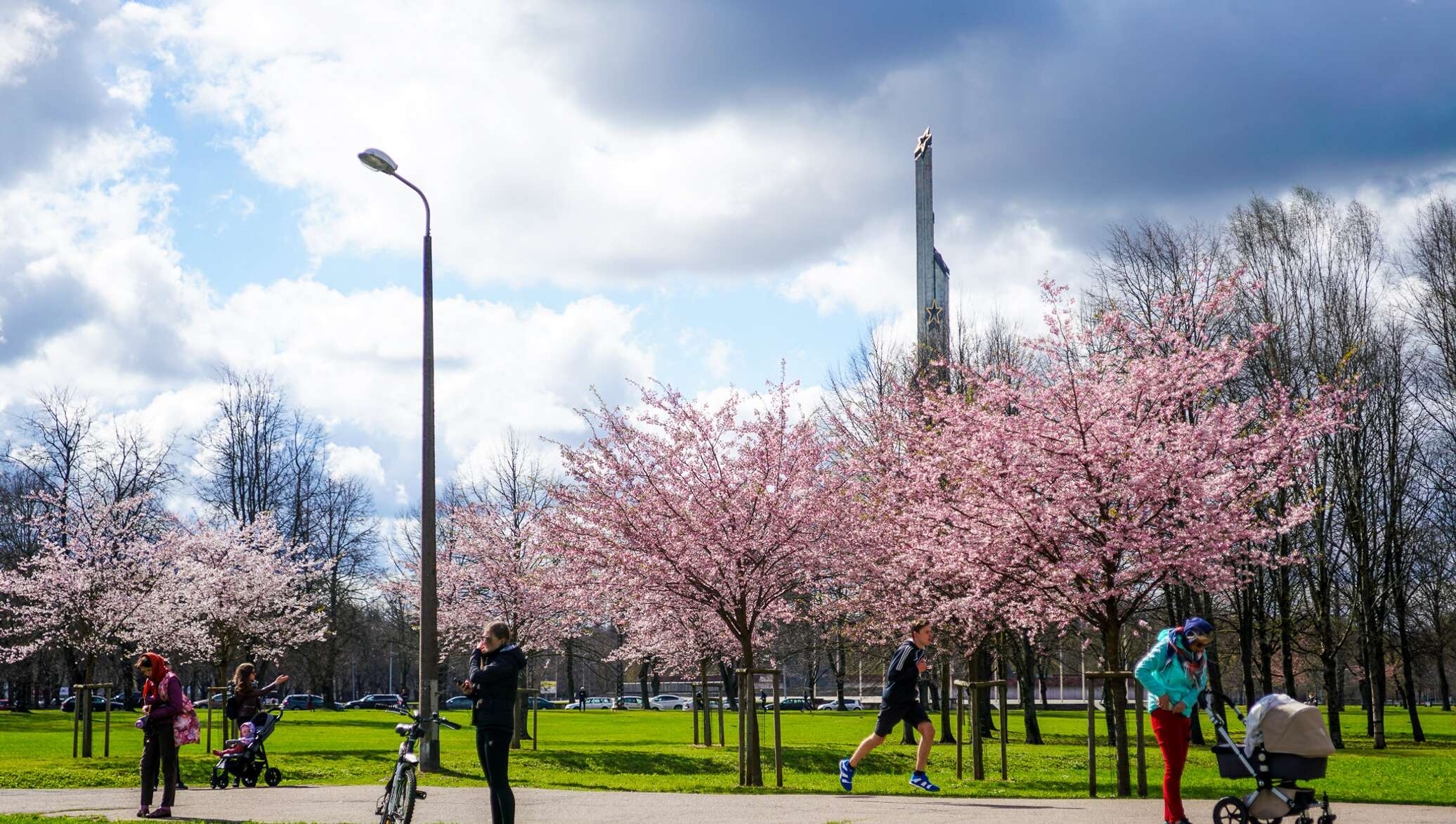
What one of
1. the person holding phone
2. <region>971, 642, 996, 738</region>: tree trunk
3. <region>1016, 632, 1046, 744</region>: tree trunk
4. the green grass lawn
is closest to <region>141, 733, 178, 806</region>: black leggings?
the green grass lawn

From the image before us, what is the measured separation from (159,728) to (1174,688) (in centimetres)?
933

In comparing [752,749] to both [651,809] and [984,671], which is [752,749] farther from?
[984,671]

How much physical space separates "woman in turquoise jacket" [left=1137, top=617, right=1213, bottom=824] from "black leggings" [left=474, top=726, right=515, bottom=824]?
4.82 m

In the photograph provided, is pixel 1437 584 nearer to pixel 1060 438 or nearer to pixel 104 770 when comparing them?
pixel 1060 438

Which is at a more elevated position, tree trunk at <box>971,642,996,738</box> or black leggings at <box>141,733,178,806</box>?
black leggings at <box>141,733,178,806</box>

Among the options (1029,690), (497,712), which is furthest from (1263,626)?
(497,712)

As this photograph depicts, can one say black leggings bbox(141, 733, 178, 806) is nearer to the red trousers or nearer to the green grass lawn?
the green grass lawn

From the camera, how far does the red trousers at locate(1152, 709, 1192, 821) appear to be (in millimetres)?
9328

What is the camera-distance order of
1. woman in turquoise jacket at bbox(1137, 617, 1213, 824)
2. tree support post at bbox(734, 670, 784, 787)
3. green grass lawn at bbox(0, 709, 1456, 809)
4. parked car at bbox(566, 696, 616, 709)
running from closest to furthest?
woman in turquoise jacket at bbox(1137, 617, 1213, 824)
tree support post at bbox(734, 670, 784, 787)
green grass lawn at bbox(0, 709, 1456, 809)
parked car at bbox(566, 696, 616, 709)

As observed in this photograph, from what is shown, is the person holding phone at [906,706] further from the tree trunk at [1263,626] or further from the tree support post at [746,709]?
the tree trunk at [1263,626]

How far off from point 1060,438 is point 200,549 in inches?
1355

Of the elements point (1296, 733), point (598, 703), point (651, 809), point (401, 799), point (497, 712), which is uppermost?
point (497, 712)

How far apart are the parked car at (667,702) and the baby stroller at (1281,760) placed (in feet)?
245

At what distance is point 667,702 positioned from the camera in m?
85.4
